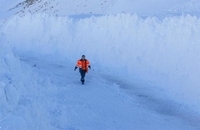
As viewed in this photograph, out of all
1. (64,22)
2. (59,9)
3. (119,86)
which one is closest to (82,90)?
(119,86)

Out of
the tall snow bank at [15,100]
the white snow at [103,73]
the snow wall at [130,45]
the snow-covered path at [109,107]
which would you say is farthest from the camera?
the snow wall at [130,45]

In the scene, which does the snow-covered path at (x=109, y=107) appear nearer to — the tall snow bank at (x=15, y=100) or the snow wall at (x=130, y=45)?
the tall snow bank at (x=15, y=100)

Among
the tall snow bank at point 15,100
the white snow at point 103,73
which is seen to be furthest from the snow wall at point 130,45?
the tall snow bank at point 15,100

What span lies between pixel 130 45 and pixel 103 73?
9.35 ft

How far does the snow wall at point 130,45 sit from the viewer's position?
66.8 feet

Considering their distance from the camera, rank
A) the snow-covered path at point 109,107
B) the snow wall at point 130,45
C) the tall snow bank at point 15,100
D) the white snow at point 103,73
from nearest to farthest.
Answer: the tall snow bank at point 15,100, the white snow at point 103,73, the snow-covered path at point 109,107, the snow wall at point 130,45

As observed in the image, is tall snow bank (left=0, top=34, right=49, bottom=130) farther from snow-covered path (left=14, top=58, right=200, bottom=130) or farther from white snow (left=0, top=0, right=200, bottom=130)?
snow-covered path (left=14, top=58, right=200, bottom=130)

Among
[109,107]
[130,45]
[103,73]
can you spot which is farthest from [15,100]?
[130,45]

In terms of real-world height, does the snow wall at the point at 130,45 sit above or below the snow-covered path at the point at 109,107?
above

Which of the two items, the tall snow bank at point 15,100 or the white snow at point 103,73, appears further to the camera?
the white snow at point 103,73

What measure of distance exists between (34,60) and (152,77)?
8.84 meters

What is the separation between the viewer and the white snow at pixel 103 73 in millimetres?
12099

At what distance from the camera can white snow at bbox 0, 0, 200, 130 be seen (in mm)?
12099

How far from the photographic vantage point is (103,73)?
23.1 metres
